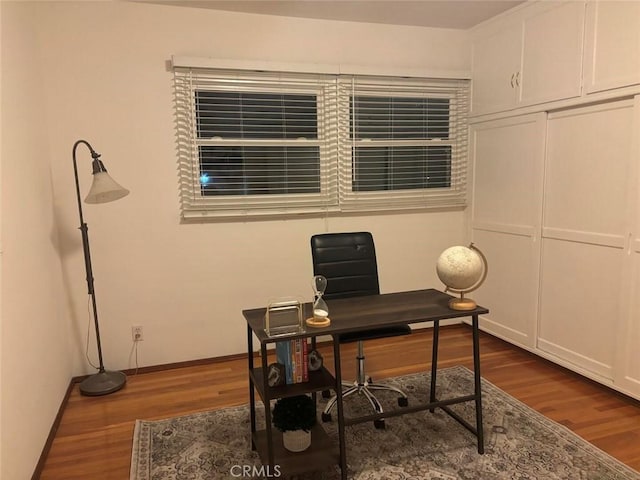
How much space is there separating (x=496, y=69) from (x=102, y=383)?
3.79 meters

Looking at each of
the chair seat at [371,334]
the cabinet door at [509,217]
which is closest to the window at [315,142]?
the cabinet door at [509,217]

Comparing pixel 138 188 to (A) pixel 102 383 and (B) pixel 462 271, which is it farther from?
(B) pixel 462 271

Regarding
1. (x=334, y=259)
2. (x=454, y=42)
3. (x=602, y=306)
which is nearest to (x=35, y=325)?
(x=334, y=259)

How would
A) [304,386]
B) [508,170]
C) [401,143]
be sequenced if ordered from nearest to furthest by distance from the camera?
[304,386]
[508,170]
[401,143]

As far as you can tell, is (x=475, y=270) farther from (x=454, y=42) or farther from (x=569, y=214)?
(x=454, y=42)

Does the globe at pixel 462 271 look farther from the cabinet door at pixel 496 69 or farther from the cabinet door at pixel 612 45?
the cabinet door at pixel 496 69

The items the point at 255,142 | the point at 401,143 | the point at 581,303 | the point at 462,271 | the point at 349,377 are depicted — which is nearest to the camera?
the point at 462,271

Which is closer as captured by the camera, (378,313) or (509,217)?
(378,313)

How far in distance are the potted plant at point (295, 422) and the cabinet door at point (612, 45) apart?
2.55 meters

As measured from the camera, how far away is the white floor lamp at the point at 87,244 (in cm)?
274

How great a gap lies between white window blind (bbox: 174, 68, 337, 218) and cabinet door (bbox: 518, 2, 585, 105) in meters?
1.45

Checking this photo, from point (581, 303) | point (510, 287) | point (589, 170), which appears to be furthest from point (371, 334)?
point (589, 170)

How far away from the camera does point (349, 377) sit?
10.5 ft

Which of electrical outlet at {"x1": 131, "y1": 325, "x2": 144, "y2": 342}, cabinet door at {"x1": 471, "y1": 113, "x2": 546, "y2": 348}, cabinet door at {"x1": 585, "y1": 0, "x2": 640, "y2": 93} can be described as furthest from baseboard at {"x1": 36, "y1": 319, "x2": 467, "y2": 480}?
cabinet door at {"x1": 585, "y1": 0, "x2": 640, "y2": 93}
